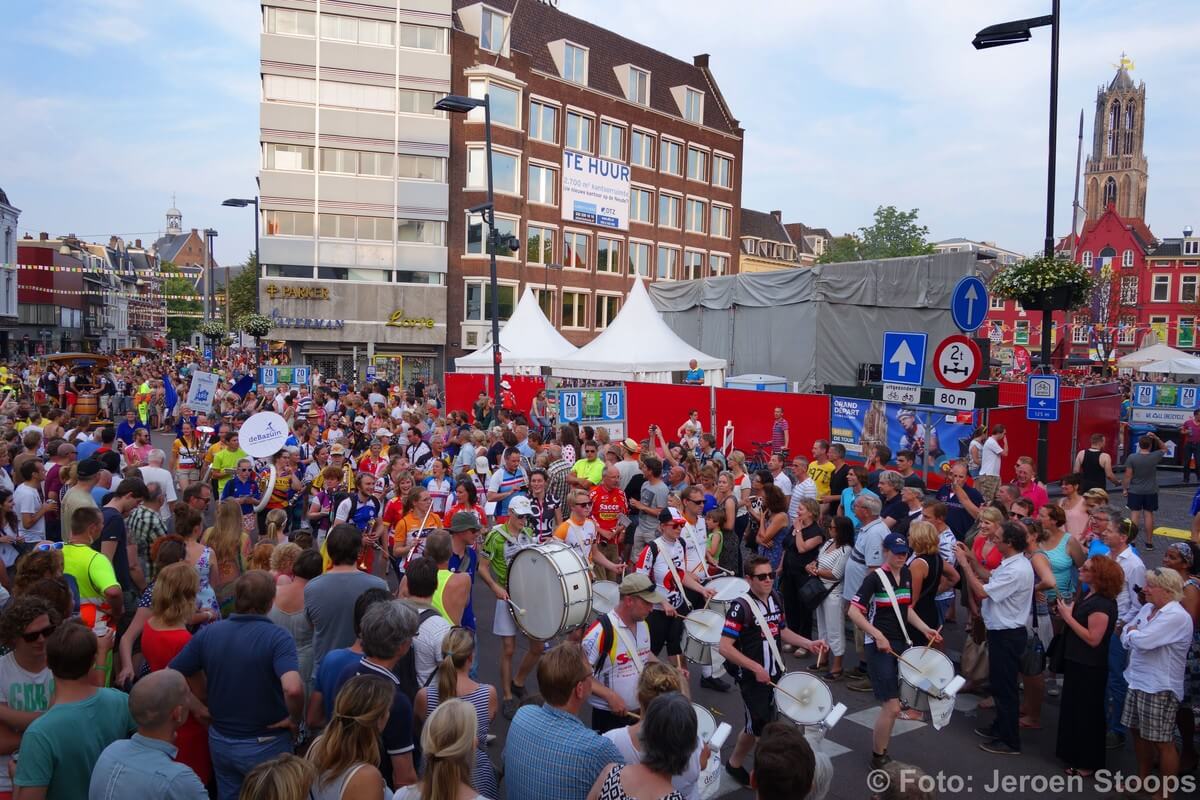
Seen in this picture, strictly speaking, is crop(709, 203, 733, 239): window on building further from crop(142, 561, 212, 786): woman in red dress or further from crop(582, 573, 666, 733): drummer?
crop(142, 561, 212, 786): woman in red dress

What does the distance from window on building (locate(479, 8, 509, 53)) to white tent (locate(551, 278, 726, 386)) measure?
23.3 meters

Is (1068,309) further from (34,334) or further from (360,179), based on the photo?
(34,334)

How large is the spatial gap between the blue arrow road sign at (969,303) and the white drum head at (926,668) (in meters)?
5.15

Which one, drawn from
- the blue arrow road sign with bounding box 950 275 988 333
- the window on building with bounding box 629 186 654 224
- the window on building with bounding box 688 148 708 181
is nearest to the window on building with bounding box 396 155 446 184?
the window on building with bounding box 629 186 654 224

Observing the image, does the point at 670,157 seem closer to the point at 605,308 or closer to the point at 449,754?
the point at 605,308

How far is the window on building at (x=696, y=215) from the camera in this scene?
158ft

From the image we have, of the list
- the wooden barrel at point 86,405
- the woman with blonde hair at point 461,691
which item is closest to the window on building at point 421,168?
the wooden barrel at point 86,405

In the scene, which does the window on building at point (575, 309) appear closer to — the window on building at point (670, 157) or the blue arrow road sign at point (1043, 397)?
the window on building at point (670, 157)

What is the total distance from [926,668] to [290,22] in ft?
131

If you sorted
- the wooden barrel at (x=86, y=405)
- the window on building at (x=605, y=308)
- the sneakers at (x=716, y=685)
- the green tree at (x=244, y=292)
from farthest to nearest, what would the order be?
the green tree at (x=244, y=292)
the window on building at (x=605, y=308)
the wooden barrel at (x=86, y=405)
the sneakers at (x=716, y=685)

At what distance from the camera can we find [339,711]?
331 centimetres

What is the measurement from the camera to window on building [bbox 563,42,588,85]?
4244 centimetres

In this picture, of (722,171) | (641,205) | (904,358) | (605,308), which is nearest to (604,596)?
(904,358)

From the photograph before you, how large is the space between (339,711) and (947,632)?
7.40 m
